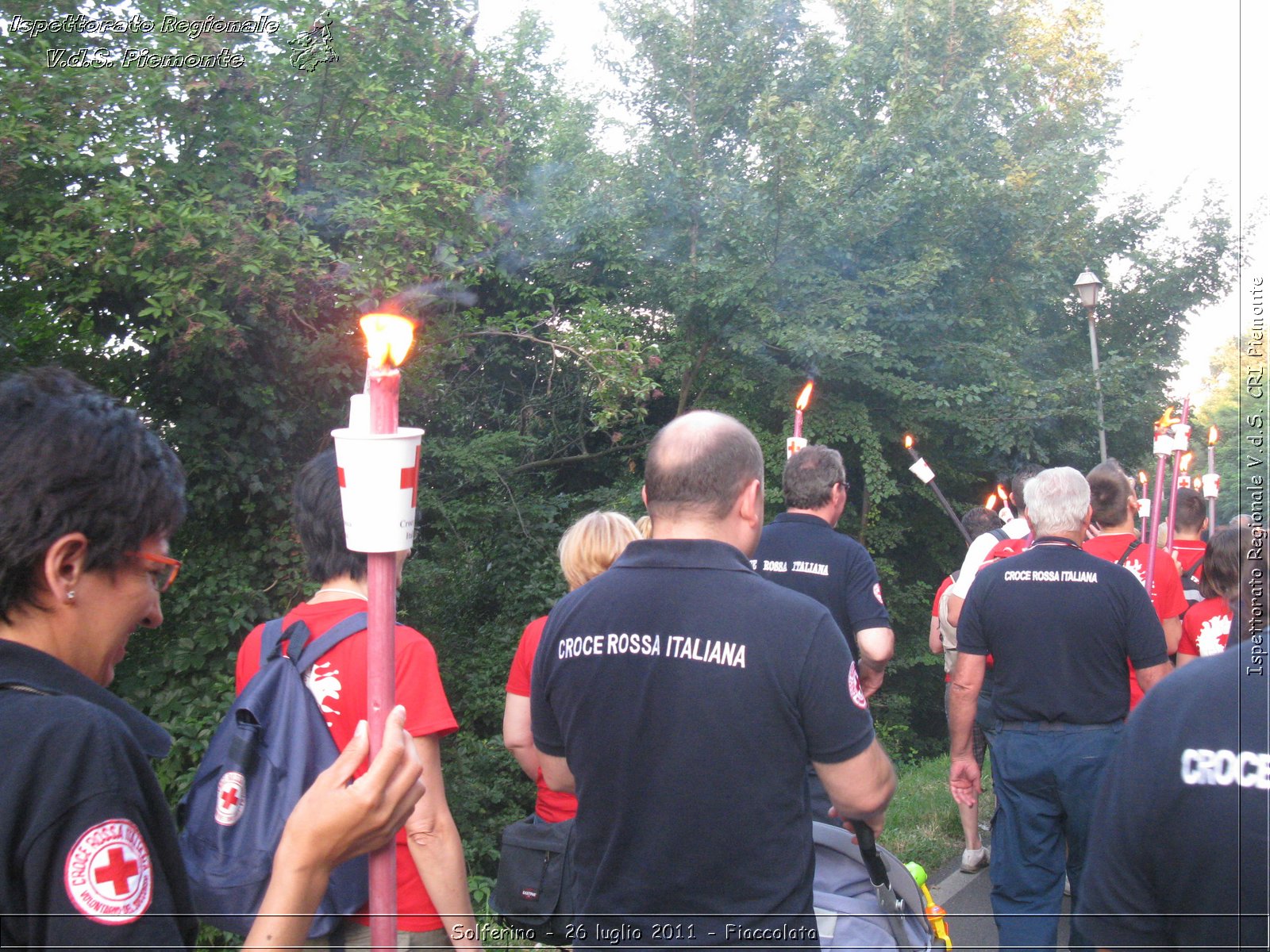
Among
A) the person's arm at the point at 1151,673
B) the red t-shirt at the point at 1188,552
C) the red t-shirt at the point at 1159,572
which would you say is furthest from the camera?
the red t-shirt at the point at 1188,552

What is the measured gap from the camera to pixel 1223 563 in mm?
4598

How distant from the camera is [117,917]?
1161 mm

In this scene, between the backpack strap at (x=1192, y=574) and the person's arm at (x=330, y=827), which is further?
the backpack strap at (x=1192, y=574)

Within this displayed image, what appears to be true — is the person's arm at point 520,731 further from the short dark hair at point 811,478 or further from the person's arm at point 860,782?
the short dark hair at point 811,478

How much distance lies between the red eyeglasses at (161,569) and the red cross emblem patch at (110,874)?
0.37 meters

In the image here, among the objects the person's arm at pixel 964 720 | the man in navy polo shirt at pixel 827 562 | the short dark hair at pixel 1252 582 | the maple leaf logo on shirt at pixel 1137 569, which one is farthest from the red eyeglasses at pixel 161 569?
the maple leaf logo on shirt at pixel 1137 569

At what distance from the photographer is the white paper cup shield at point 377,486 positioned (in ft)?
4.21

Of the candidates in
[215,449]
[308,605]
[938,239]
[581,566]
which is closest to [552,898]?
[581,566]

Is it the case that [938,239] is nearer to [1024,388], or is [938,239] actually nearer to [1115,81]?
[1024,388]

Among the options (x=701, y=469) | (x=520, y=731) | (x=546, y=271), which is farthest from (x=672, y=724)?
(x=546, y=271)

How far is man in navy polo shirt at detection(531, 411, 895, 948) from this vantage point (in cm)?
211

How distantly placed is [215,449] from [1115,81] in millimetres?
19865

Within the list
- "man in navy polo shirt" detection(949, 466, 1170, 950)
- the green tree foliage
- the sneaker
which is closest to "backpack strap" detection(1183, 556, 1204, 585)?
the sneaker

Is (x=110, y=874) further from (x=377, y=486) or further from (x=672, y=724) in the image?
(x=672, y=724)
